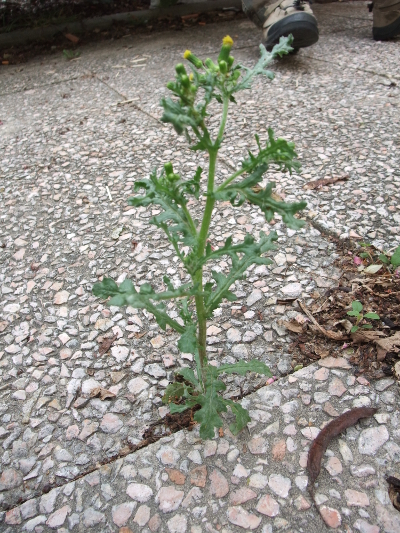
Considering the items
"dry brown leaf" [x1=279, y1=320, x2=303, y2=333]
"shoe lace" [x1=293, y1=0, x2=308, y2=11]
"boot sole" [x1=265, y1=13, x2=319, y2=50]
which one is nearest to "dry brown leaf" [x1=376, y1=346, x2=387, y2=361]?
"dry brown leaf" [x1=279, y1=320, x2=303, y2=333]

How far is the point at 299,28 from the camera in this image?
3.29m

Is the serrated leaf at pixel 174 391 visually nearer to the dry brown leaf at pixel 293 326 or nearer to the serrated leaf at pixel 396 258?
the dry brown leaf at pixel 293 326

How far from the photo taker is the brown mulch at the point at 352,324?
A: 4.71 ft

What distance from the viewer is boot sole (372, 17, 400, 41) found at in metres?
3.92

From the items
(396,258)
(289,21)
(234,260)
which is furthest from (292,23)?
(234,260)

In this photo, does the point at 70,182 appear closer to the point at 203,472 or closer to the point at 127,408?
the point at 127,408

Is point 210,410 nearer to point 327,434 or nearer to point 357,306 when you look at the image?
point 327,434

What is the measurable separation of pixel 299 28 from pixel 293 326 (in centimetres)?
261

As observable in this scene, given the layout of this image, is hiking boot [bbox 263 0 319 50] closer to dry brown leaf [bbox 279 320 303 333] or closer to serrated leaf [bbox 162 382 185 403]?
dry brown leaf [bbox 279 320 303 333]

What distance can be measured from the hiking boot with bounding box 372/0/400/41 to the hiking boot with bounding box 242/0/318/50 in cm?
→ 73

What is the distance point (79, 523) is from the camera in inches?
44.0

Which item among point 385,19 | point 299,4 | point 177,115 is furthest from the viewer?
point 385,19

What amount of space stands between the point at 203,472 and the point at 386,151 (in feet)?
6.35

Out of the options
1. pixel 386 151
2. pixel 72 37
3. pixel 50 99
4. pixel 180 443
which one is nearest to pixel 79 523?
pixel 180 443
